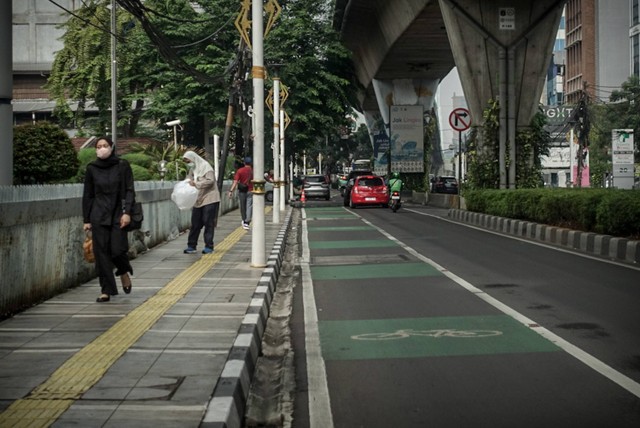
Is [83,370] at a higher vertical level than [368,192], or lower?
lower

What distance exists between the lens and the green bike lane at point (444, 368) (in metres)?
5.52

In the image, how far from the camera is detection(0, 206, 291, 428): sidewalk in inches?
203

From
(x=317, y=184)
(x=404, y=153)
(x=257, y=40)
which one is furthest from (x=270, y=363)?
(x=317, y=184)

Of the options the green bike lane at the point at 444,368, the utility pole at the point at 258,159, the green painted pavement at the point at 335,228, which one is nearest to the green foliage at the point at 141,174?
the green painted pavement at the point at 335,228

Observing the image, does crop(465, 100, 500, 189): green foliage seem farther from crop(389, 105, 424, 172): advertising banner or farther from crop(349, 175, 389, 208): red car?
crop(389, 105, 424, 172): advertising banner

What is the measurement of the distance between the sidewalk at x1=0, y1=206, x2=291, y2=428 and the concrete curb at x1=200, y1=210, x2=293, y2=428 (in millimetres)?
11

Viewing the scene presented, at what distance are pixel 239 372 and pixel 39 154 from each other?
1121 inches

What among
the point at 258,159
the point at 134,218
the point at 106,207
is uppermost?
the point at 258,159

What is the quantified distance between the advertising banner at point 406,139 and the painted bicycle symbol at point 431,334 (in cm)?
4340

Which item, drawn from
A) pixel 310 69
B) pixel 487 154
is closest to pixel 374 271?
pixel 487 154

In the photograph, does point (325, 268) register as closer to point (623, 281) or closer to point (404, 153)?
point (623, 281)

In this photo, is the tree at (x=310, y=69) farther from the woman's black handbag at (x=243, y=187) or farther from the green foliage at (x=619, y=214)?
the green foliage at (x=619, y=214)

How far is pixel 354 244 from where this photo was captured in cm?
1964

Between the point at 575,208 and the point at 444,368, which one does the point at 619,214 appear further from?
the point at 444,368
